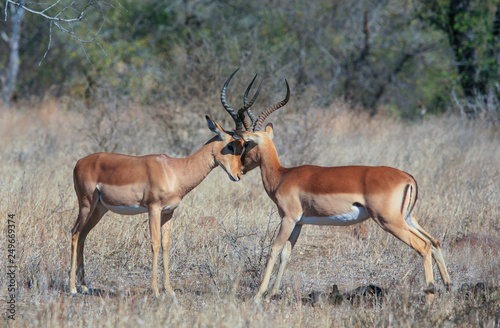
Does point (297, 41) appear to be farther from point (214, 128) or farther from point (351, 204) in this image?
point (351, 204)

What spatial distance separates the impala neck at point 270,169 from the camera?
5168 mm

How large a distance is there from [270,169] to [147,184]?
1177 mm

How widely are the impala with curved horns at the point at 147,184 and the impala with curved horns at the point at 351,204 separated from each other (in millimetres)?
312

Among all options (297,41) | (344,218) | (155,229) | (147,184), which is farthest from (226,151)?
(297,41)

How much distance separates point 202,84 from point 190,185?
657 centimetres

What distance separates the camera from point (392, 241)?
6.52 meters

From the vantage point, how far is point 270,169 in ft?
17.2

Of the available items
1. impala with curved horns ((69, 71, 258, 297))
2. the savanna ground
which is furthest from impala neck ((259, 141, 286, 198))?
the savanna ground

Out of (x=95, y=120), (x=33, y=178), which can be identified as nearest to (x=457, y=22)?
(x=95, y=120)

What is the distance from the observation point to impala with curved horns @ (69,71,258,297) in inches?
188

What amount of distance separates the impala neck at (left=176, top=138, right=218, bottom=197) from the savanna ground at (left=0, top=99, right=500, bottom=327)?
0.91 metres

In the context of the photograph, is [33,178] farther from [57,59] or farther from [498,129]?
[57,59]

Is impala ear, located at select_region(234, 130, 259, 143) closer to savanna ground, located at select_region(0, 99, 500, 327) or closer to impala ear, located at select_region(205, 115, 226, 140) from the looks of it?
impala ear, located at select_region(205, 115, 226, 140)

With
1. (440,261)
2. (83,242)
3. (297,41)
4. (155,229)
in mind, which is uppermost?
(297,41)
